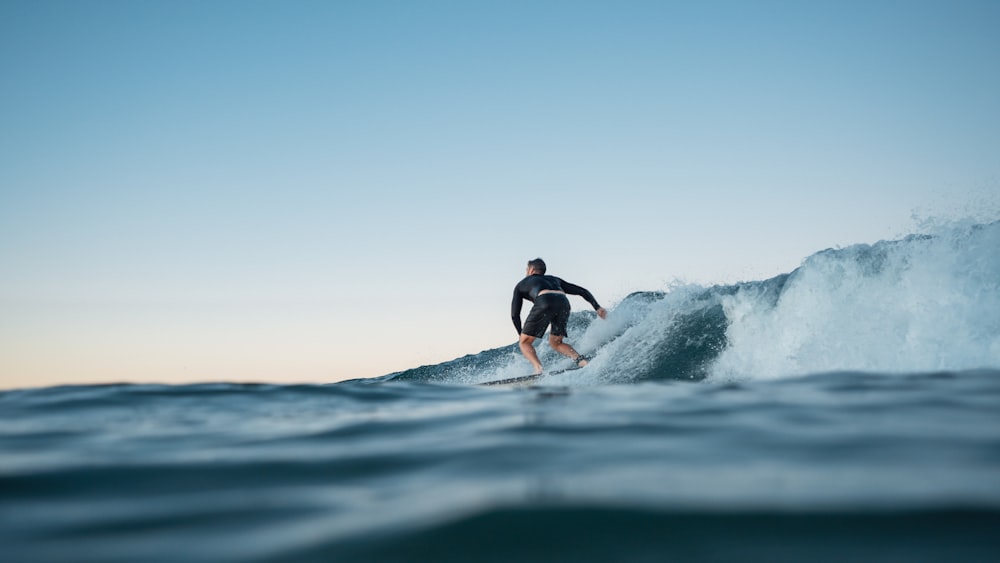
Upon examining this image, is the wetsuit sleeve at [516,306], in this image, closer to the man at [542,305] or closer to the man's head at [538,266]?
the man at [542,305]

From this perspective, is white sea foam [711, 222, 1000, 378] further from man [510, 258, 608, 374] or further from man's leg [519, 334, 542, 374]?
man's leg [519, 334, 542, 374]

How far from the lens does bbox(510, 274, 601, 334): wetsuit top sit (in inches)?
482

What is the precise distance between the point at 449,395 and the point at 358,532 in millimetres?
3640

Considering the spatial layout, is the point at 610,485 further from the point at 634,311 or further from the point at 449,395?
the point at 634,311

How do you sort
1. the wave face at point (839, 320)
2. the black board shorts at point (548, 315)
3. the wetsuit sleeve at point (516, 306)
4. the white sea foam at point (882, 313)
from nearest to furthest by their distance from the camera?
the white sea foam at point (882, 313), the wave face at point (839, 320), the black board shorts at point (548, 315), the wetsuit sleeve at point (516, 306)

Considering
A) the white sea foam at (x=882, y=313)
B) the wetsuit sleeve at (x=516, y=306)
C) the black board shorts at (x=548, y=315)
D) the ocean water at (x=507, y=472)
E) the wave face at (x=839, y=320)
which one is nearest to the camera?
the ocean water at (x=507, y=472)

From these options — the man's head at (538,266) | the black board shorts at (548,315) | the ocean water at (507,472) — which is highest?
the man's head at (538,266)

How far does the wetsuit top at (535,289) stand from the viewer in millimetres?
12242

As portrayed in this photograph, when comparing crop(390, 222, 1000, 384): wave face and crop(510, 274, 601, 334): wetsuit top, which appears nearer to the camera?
crop(390, 222, 1000, 384): wave face

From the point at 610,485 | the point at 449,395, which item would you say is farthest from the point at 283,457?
the point at 449,395

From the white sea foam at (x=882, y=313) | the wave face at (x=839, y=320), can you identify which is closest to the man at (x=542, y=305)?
the wave face at (x=839, y=320)

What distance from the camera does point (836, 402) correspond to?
364 cm

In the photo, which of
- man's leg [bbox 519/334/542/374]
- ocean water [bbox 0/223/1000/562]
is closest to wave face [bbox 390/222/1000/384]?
man's leg [bbox 519/334/542/374]

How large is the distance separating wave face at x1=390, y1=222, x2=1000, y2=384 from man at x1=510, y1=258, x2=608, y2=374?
103 cm
